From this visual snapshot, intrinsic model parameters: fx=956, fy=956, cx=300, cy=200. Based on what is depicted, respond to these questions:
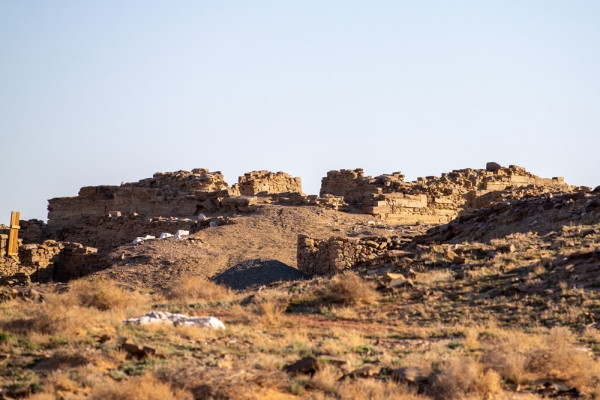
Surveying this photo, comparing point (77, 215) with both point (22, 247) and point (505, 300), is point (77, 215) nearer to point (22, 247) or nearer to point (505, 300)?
point (22, 247)

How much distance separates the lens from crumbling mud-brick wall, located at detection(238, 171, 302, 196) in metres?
38.4

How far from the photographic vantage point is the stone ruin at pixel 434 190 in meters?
35.2

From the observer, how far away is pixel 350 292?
56.0 ft

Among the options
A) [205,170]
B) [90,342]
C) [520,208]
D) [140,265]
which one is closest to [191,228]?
[140,265]

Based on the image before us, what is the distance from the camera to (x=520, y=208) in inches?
988

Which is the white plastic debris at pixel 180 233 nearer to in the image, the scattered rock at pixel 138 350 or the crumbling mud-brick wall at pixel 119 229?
the crumbling mud-brick wall at pixel 119 229

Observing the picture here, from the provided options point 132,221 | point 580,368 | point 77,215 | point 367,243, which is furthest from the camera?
point 77,215

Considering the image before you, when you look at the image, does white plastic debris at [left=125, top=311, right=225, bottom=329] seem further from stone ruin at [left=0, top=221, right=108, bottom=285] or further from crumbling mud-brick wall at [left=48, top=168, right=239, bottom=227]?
crumbling mud-brick wall at [left=48, top=168, right=239, bottom=227]

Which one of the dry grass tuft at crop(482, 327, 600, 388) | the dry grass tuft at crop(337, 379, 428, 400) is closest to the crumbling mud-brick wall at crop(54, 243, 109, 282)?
the dry grass tuft at crop(482, 327, 600, 388)

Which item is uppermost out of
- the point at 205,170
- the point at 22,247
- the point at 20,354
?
the point at 205,170

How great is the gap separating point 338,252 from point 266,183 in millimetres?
16053

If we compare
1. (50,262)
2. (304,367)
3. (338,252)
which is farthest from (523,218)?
(50,262)

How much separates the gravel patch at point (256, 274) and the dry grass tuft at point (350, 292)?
18.4 feet

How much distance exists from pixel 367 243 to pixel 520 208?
4320 mm
